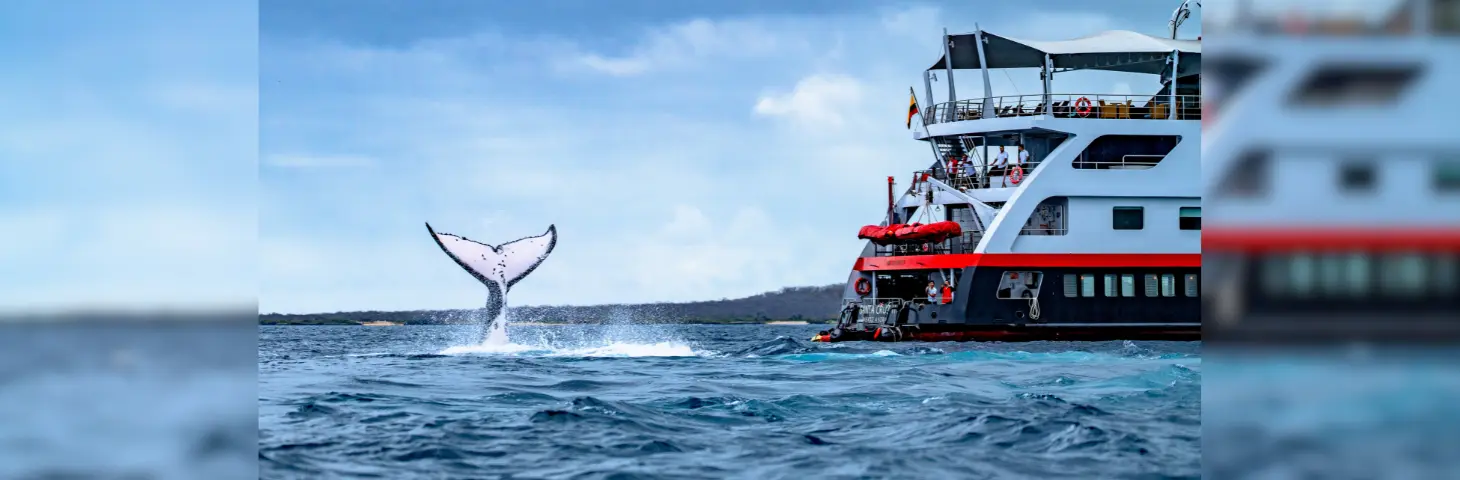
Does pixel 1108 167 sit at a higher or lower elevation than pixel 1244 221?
higher

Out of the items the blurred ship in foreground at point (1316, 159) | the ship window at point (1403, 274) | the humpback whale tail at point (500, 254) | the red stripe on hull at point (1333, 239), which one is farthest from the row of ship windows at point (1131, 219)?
the blurred ship in foreground at point (1316, 159)

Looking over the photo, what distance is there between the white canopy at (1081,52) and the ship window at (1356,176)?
1485 inches

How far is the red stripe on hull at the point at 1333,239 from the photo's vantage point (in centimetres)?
434

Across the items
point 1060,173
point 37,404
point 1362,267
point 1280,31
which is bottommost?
point 37,404

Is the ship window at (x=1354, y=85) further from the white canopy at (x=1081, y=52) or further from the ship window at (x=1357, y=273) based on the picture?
the white canopy at (x=1081, y=52)

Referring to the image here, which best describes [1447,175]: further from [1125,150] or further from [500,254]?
[1125,150]

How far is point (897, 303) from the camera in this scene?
130 feet

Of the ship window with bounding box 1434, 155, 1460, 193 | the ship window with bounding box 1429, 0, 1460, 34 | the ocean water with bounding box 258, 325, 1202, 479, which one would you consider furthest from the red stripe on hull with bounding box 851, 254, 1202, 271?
the ship window with bounding box 1429, 0, 1460, 34

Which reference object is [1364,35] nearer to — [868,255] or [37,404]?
[37,404]

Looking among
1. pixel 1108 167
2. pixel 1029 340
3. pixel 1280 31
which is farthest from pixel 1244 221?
pixel 1108 167

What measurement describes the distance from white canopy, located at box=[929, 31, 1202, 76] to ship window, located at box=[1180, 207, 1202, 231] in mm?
4911

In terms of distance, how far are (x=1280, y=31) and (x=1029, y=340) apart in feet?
113

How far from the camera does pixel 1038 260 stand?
3891cm

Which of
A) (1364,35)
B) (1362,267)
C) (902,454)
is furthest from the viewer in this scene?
(902,454)
